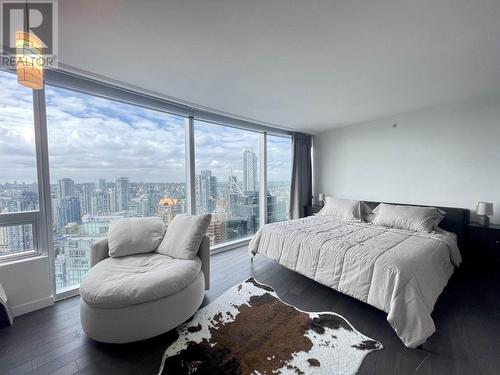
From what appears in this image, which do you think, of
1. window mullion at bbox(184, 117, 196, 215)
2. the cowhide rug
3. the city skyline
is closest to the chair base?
the cowhide rug

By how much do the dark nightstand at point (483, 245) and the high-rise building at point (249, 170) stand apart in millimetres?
3368

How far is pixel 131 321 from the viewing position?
1540mm

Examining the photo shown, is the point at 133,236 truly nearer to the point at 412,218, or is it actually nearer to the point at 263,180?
the point at 263,180

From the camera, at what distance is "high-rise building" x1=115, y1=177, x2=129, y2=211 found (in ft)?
8.85

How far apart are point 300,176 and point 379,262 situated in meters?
3.00

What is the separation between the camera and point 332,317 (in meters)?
1.92

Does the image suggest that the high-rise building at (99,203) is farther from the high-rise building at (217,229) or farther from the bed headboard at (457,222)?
the bed headboard at (457,222)

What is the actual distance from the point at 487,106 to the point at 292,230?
3.18 meters

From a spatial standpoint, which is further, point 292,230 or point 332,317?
point 292,230

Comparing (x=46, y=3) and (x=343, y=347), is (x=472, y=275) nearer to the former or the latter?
(x=343, y=347)

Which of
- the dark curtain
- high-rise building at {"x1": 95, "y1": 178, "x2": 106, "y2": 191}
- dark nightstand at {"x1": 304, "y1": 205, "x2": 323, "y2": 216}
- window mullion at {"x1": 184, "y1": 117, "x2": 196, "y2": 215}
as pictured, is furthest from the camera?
the dark curtain

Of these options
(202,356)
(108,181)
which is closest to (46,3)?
(108,181)

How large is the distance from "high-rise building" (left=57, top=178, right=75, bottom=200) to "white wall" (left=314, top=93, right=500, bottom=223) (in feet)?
14.9

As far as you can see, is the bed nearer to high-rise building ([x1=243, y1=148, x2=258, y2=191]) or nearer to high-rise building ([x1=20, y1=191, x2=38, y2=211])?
high-rise building ([x1=243, y1=148, x2=258, y2=191])
